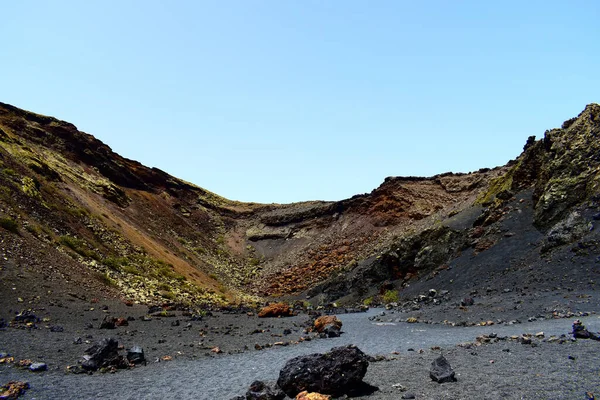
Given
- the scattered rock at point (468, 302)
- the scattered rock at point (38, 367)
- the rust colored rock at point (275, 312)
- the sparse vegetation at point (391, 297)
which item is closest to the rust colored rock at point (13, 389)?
the scattered rock at point (38, 367)

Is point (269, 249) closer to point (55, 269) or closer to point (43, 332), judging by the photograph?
point (55, 269)

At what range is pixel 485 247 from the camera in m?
28.9

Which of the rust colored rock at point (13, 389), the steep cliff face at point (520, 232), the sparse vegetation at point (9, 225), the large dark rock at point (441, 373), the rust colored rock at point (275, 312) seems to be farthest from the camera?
the rust colored rock at point (275, 312)

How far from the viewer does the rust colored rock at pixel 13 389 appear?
7971 millimetres

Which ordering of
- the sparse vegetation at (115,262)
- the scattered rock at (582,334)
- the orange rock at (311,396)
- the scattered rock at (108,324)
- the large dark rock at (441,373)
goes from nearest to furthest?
1. the orange rock at (311,396)
2. the large dark rock at (441,373)
3. the scattered rock at (582,334)
4. the scattered rock at (108,324)
5. the sparse vegetation at (115,262)

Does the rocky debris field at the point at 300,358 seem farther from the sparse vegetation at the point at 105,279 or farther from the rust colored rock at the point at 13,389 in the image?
the sparse vegetation at the point at 105,279

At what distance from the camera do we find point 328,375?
7.54 metres

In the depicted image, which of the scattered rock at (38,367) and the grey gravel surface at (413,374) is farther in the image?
the scattered rock at (38,367)

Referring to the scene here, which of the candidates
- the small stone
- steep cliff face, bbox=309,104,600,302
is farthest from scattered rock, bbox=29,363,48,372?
steep cliff face, bbox=309,104,600,302

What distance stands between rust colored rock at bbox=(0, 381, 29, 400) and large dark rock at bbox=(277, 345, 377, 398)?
577 cm

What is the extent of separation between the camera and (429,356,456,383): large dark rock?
771 cm

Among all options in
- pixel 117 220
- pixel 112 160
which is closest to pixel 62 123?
pixel 112 160

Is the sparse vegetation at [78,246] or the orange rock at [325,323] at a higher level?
the sparse vegetation at [78,246]

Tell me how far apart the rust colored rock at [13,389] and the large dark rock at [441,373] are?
8.95 metres
